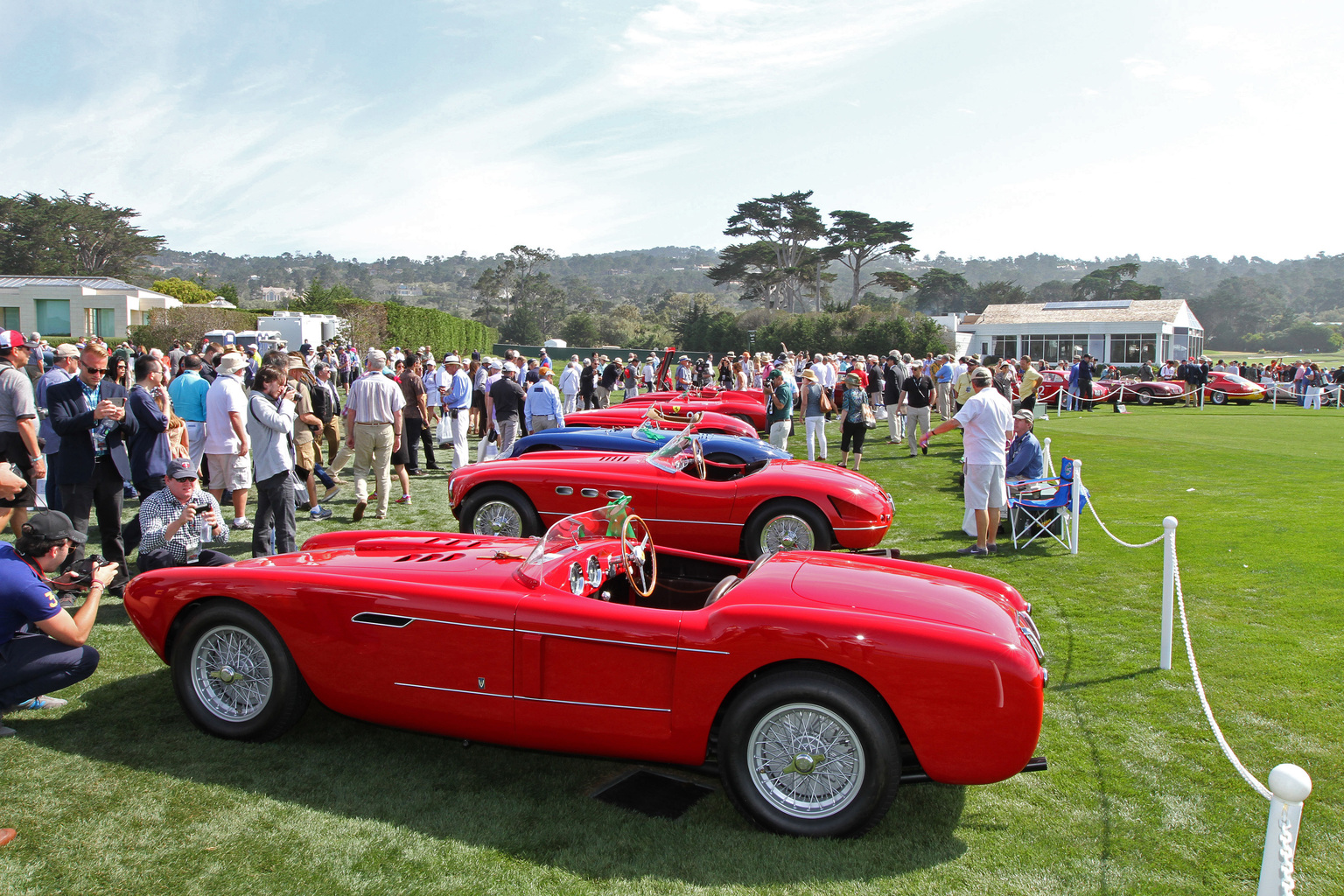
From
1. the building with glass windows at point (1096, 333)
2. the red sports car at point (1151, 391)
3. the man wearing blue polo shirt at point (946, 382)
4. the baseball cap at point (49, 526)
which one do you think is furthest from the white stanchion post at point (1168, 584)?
the building with glass windows at point (1096, 333)

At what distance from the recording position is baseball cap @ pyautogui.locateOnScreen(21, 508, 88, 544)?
13.4ft

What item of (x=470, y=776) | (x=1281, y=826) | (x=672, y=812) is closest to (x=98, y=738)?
(x=470, y=776)

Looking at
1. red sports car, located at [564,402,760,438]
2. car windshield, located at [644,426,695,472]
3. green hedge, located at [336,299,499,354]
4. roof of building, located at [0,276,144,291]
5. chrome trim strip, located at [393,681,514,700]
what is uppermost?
roof of building, located at [0,276,144,291]

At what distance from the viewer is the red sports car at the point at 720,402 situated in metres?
15.7

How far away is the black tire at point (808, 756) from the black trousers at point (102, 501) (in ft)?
17.3

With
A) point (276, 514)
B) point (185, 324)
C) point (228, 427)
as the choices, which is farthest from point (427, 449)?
point (185, 324)

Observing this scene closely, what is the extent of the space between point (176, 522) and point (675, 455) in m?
4.14

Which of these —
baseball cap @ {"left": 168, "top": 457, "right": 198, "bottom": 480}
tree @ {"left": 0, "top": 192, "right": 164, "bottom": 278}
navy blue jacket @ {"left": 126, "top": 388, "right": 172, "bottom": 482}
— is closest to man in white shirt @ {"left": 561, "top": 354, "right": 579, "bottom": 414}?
navy blue jacket @ {"left": 126, "top": 388, "right": 172, "bottom": 482}

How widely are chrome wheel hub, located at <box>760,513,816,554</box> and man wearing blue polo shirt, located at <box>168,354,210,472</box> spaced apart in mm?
6052

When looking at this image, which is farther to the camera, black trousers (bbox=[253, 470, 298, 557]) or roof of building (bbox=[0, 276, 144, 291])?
roof of building (bbox=[0, 276, 144, 291])

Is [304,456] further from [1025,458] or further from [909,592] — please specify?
[1025,458]

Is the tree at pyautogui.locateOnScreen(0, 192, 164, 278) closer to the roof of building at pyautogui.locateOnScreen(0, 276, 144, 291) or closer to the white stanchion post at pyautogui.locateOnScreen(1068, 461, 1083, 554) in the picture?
the roof of building at pyautogui.locateOnScreen(0, 276, 144, 291)

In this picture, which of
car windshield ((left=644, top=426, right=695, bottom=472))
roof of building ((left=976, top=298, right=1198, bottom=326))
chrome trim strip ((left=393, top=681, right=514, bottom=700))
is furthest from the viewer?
roof of building ((left=976, top=298, right=1198, bottom=326))

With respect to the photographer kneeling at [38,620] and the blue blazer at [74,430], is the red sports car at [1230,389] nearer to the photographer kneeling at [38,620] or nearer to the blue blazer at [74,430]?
the blue blazer at [74,430]
